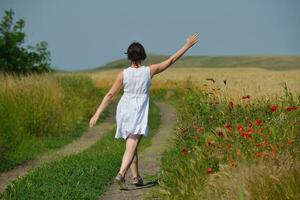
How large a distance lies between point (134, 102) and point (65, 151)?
8.06 m

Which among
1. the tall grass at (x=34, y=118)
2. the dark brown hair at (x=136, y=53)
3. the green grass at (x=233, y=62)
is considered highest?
the dark brown hair at (x=136, y=53)

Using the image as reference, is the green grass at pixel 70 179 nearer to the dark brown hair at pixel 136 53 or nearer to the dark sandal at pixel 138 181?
the dark sandal at pixel 138 181

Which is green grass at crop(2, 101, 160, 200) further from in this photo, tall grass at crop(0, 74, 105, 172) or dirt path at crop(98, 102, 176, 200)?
tall grass at crop(0, 74, 105, 172)

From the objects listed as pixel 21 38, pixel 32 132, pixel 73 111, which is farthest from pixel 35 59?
pixel 32 132

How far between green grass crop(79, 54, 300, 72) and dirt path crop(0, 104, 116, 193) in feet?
263

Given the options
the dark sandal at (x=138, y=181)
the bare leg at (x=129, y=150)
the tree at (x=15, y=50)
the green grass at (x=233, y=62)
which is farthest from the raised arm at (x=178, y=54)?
the green grass at (x=233, y=62)

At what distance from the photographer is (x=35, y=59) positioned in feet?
119

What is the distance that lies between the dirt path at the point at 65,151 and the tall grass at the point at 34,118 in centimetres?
21

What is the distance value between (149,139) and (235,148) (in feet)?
36.7

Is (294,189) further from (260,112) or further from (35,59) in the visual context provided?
(35,59)

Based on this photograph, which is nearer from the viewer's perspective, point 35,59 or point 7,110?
point 7,110

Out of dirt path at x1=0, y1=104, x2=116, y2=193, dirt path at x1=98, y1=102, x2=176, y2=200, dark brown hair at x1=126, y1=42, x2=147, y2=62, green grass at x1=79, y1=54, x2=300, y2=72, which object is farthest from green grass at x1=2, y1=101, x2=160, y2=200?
green grass at x1=79, y1=54, x2=300, y2=72

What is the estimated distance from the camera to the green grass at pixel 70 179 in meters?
10.3

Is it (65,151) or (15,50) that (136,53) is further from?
(15,50)
